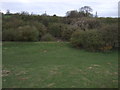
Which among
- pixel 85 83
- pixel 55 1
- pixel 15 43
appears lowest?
pixel 85 83

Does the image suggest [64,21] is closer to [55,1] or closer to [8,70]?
[55,1]

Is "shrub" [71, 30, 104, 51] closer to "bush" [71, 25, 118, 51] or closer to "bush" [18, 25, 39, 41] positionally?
"bush" [71, 25, 118, 51]

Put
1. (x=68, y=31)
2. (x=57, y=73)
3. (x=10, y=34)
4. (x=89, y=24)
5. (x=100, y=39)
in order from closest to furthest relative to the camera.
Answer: (x=57, y=73) → (x=100, y=39) → (x=10, y=34) → (x=68, y=31) → (x=89, y=24)

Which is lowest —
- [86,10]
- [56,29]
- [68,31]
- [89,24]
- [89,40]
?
[89,40]

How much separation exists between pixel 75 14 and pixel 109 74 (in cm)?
996

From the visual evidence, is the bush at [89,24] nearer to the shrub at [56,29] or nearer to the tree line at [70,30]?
the tree line at [70,30]

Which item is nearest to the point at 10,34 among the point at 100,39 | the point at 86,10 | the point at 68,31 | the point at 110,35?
the point at 68,31

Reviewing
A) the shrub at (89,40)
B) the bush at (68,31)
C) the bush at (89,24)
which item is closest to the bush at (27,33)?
the bush at (68,31)

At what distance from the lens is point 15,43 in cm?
Result: 1038

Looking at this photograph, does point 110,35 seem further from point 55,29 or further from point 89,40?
point 55,29

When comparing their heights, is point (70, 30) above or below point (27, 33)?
above

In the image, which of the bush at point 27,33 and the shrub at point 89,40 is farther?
the bush at point 27,33

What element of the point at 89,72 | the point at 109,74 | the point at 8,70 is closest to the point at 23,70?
the point at 8,70

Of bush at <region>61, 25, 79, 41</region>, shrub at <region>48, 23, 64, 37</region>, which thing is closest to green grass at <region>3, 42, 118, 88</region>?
bush at <region>61, 25, 79, 41</region>
